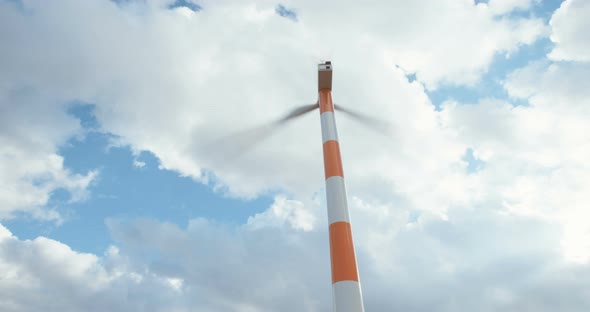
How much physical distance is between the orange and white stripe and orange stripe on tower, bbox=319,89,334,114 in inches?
61.4

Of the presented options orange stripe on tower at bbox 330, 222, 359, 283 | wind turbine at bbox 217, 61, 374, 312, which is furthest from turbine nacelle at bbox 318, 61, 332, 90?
orange stripe on tower at bbox 330, 222, 359, 283

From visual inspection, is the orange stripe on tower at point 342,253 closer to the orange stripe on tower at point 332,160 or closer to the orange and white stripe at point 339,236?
the orange and white stripe at point 339,236

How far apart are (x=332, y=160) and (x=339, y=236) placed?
5128mm

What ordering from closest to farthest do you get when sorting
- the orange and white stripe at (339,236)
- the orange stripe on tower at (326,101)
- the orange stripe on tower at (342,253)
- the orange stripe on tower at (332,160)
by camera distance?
the orange and white stripe at (339,236) → the orange stripe on tower at (342,253) → the orange stripe on tower at (332,160) → the orange stripe on tower at (326,101)

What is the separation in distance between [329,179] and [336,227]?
3167mm

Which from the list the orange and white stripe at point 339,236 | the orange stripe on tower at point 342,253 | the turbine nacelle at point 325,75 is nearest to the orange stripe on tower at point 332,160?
the orange and white stripe at point 339,236

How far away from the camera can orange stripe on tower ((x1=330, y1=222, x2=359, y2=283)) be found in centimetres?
1952

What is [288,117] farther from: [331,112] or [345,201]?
[345,201]

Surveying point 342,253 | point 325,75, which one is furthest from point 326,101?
point 342,253

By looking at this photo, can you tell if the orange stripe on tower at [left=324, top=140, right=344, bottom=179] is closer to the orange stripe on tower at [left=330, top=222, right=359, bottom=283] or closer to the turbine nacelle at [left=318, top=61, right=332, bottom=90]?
the orange stripe on tower at [left=330, top=222, right=359, bottom=283]

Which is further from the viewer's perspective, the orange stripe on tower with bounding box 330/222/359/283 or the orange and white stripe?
the orange stripe on tower with bounding box 330/222/359/283

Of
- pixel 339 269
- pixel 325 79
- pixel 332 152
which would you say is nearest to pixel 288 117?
pixel 325 79

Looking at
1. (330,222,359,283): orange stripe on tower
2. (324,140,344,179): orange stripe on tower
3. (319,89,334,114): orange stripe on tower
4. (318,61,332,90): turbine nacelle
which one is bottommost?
(330,222,359,283): orange stripe on tower

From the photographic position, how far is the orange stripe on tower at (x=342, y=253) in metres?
19.5
